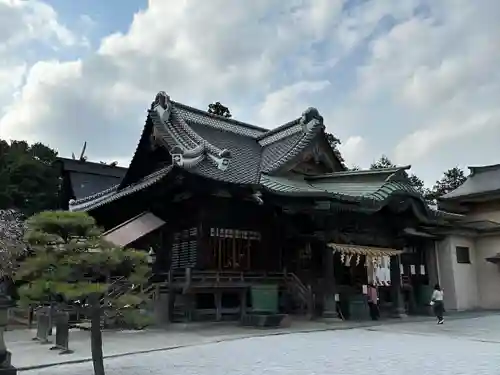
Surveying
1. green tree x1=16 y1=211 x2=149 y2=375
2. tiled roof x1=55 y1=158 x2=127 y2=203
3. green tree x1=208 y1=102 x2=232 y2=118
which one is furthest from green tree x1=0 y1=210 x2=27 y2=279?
green tree x1=208 y1=102 x2=232 y2=118

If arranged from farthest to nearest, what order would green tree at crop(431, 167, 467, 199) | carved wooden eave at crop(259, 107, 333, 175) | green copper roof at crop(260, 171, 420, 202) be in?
1. green tree at crop(431, 167, 467, 199)
2. carved wooden eave at crop(259, 107, 333, 175)
3. green copper roof at crop(260, 171, 420, 202)

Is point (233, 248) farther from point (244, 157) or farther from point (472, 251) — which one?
point (472, 251)

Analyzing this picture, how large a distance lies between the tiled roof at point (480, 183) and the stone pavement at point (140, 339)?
38.1ft

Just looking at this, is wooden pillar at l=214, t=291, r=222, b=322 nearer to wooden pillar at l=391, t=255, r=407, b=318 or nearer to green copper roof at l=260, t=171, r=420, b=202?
green copper roof at l=260, t=171, r=420, b=202

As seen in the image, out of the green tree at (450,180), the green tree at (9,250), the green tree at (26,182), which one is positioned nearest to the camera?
the green tree at (9,250)

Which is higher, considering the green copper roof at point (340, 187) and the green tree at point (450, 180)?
the green tree at point (450, 180)

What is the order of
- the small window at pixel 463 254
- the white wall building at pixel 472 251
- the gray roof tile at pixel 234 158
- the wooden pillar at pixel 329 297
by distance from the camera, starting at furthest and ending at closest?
the small window at pixel 463 254, the white wall building at pixel 472 251, the wooden pillar at pixel 329 297, the gray roof tile at pixel 234 158

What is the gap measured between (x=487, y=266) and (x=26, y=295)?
21.9 metres

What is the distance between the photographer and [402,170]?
57.8 feet

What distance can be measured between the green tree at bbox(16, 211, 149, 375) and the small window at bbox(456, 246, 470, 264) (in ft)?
62.2

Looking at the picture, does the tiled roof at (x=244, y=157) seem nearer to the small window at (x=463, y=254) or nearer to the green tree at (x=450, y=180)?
the small window at (x=463, y=254)

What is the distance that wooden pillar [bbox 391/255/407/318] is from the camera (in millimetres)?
17747

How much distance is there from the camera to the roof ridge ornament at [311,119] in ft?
66.8

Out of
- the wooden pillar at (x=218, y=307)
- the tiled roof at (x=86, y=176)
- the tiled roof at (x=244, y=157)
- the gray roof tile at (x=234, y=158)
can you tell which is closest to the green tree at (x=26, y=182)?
the tiled roof at (x=86, y=176)
